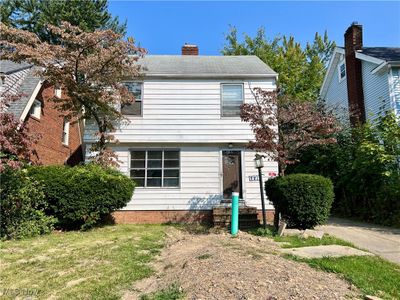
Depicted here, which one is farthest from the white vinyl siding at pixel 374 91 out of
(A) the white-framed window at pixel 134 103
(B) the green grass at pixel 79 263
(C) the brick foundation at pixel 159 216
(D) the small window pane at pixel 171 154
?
(B) the green grass at pixel 79 263

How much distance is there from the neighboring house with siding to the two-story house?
682cm

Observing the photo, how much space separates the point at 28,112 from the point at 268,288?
12.6m

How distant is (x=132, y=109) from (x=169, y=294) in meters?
9.76

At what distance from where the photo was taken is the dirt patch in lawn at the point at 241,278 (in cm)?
409

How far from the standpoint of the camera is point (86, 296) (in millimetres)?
4727

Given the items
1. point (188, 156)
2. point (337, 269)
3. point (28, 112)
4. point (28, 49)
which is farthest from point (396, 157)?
point (28, 112)

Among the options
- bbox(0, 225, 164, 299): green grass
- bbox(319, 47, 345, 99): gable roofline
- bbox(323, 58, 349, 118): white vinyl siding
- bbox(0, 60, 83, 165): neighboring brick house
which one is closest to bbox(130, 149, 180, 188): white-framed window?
bbox(0, 60, 83, 165): neighboring brick house

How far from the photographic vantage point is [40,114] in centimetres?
1490

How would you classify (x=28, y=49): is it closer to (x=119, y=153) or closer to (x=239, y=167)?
(x=119, y=153)

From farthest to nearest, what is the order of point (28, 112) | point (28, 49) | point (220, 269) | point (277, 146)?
point (28, 112) < point (28, 49) < point (277, 146) < point (220, 269)

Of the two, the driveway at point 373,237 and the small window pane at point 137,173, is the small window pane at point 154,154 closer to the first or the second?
the small window pane at point 137,173

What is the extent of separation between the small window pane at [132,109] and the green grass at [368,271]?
29.4 ft

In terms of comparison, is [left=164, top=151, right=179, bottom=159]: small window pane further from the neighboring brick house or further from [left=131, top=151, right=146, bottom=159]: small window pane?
the neighboring brick house

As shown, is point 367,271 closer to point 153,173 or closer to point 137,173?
point 153,173
